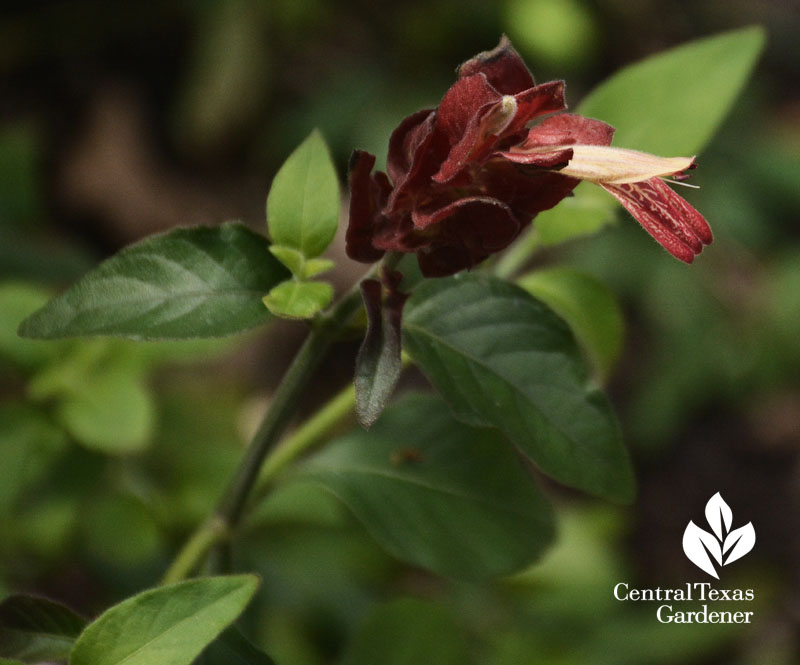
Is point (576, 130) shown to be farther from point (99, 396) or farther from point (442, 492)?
point (99, 396)

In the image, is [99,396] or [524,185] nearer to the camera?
[524,185]

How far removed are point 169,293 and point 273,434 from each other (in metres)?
0.15

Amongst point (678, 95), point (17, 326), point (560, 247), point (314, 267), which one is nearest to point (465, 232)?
point (314, 267)

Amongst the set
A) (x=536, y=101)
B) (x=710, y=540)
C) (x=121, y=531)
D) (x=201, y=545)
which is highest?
(x=536, y=101)

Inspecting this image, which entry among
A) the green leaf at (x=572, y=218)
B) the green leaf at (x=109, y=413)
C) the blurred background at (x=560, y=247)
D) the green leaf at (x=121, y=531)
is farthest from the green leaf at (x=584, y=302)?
the blurred background at (x=560, y=247)

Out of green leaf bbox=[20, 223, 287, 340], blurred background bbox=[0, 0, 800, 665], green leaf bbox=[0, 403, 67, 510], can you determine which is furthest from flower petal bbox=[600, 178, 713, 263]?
blurred background bbox=[0, 0, 800, 665]

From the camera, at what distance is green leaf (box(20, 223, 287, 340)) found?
59 cm

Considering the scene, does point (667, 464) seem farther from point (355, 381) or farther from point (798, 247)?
point (355, 381)

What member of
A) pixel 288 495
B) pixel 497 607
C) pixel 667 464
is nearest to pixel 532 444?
pixel 288 495

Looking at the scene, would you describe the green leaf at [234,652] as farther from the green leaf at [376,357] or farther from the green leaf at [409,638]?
the green leaf at [409,638]

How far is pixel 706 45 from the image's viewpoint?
35.2 inches

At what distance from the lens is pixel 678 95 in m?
0.87

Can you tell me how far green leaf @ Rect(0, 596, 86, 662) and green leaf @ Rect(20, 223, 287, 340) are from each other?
0.19 m

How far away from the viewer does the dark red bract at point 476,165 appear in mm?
531
